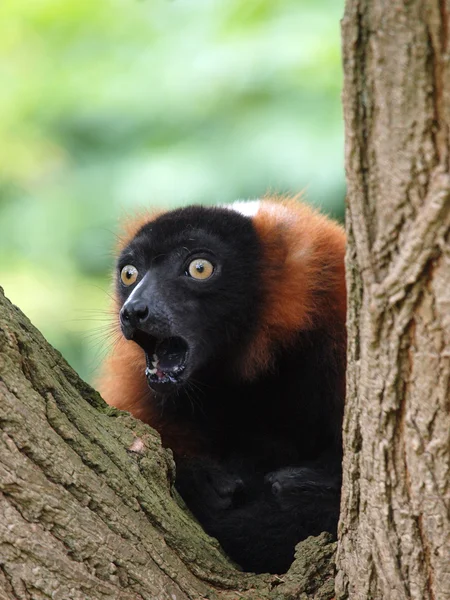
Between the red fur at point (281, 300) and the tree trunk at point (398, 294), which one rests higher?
the red fur at point (281, 300)

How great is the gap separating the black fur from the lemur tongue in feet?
0.18

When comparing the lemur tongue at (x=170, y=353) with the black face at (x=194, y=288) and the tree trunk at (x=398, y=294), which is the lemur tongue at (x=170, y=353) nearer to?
the black face at (x=194, y=288)

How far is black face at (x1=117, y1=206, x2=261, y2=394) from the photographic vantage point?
13.3 feet

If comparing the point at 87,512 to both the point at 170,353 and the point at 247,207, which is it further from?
the point at 247,207

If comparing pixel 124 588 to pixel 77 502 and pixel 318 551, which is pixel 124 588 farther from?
pixel 318 551

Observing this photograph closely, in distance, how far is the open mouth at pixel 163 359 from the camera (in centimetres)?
401

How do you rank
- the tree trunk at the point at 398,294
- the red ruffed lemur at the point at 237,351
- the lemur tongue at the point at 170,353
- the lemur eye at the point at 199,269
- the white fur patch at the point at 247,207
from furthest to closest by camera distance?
the white fur patch at the point at 247,207 → the lemur eye at the point at 199,269 → the lemur tongue at the point at 170,353 → the red ruffed lemur at the point at 237,351 → the tree trunk at the point at 398,294

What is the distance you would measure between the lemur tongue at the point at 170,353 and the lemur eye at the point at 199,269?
319 millimetres

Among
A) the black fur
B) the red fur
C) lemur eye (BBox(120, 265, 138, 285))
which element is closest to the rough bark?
the black fur

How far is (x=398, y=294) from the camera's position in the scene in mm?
2275

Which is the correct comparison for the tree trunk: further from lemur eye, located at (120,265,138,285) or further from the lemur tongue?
lemur eye, located at (120,265,138,285)

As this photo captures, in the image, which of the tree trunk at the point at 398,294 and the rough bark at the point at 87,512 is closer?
the tree trunk at the point at 398,294

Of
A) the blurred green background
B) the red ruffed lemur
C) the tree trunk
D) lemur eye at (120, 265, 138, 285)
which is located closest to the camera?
the tree trunk

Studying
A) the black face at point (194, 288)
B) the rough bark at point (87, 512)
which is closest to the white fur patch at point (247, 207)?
the black face at point (194, 288)
